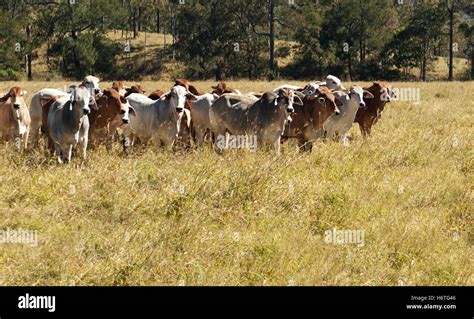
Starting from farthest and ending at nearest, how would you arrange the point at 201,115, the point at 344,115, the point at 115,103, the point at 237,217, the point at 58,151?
1. the point at 344,115
2. the point at 201,115
3. the point at 115,103
4. the point at 58,151
5. the point at 237,217

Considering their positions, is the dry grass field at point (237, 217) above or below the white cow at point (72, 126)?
below

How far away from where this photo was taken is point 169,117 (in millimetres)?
12078

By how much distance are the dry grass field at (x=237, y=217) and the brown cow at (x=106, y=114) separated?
98cm

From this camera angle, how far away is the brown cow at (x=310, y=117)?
12453 millimetres

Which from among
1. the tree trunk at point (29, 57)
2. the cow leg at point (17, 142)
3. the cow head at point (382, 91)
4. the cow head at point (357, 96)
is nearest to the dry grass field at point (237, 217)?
the cow leg at point (17, 142)

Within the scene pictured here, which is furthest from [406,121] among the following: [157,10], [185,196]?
[157,10]

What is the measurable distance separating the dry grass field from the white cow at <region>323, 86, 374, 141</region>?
2.52m

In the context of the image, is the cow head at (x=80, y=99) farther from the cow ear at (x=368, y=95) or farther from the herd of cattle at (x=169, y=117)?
the cow ear at (x=368, y=95)

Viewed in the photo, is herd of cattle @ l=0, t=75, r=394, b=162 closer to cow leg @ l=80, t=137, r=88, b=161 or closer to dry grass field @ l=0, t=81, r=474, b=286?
cow leg @ l=80, t=137, r=88, b=161

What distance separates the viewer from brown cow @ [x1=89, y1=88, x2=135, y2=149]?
11266 millimetres

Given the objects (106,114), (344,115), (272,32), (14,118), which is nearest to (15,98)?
(14,118)

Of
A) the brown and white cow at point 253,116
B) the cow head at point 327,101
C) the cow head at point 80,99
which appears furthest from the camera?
the cow head at point 327,101

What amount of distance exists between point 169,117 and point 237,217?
5.13 meters

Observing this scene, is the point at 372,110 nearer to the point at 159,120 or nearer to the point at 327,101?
the point at 327,101
